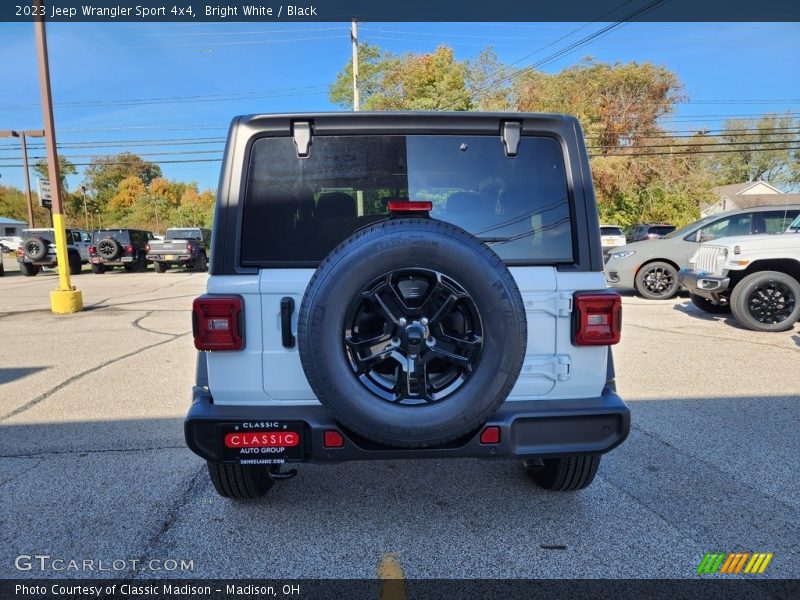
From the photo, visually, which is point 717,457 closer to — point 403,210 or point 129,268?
point 403,210

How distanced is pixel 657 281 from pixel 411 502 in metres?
10.1

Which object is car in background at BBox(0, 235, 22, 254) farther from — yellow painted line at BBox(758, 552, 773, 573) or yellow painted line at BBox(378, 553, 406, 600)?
yellow painted line at BBox(758, 552, 773, 573)

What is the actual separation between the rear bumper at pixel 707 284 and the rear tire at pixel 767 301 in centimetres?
19

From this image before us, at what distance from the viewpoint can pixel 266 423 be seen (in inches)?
91.8

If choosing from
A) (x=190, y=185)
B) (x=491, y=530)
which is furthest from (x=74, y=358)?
(x=190, y=185)

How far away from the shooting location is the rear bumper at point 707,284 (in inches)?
309

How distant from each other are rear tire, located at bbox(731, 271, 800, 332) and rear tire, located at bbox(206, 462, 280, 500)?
753 centimetres

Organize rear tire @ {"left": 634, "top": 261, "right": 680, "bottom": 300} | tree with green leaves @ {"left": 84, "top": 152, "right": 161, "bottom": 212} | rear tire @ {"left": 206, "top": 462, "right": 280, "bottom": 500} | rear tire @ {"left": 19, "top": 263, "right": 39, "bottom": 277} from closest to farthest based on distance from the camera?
rear tire @ {"left": 206, "top": 462, "right": 280, "bottom": 500}
rear tire @ {"left": 634, "top": 261, "right": 680, "bottom": 300}
rear tire @ {"left": 19, "top": 263, "right": 39, "bottom": 277}
tree with green leaves @ {"left": 84, "top": 152, "right": 161, "bottom": 212}

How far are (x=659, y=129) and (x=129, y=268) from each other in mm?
31616

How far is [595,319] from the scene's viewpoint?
7.97 feet

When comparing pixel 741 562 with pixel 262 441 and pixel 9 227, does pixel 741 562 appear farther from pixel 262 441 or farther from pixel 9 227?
pixel 9 227

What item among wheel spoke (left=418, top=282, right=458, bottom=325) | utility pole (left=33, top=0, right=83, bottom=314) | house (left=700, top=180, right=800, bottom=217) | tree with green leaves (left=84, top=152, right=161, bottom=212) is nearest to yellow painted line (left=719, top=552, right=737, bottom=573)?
wheel spoke (left=418, top=282, right=458, bottom=325)

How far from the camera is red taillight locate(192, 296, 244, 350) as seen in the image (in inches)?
91.7

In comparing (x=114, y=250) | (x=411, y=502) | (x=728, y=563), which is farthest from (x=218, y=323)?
(x=114, y=250)
